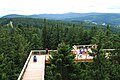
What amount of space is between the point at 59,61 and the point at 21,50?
18.1m

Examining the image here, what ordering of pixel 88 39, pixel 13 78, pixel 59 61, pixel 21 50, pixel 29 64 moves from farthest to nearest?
pixel 88 39, pixel 21 50, pixel 13 78, pixel 29 64, pixel 59 61

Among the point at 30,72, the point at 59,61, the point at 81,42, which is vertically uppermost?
the point at 59,61

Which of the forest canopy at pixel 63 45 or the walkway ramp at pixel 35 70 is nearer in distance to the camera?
the walkway ramp at pixel 35 70

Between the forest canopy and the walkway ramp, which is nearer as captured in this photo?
the walkway ramp

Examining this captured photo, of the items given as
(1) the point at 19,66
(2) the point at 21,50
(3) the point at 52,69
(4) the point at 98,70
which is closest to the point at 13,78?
(1) the point at 19,66

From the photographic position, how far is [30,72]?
23188 millimetres

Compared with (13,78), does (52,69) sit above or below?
above

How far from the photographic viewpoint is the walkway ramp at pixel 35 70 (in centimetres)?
2119

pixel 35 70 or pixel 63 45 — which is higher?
pixel 63 45

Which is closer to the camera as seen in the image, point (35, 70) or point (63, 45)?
point (63, 45)

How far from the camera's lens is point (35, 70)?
78.6 ft

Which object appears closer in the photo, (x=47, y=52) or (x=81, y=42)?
(x=47, y=52)

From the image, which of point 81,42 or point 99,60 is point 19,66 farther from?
point 81,42

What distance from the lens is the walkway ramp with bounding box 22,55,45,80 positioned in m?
21.2
